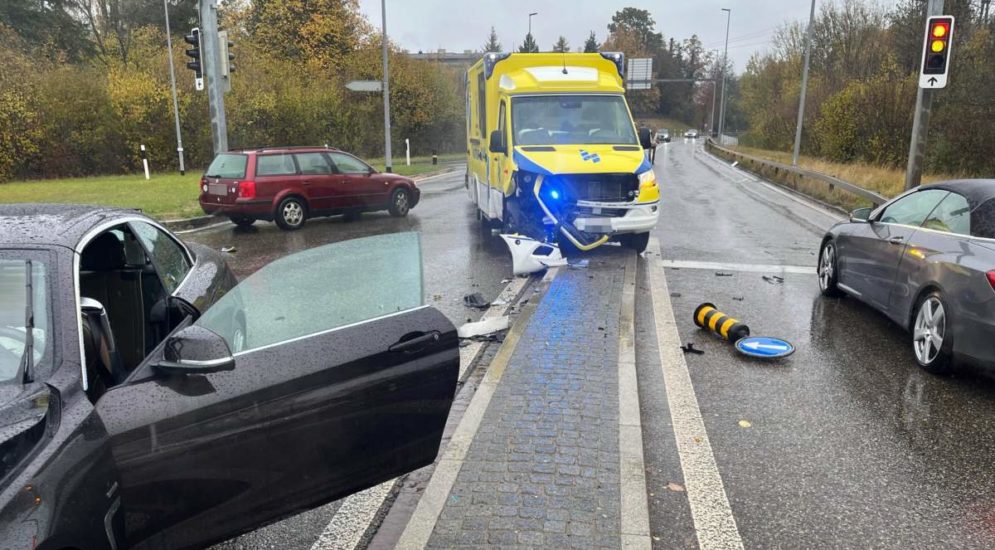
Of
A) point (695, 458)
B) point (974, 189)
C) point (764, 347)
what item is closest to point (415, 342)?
point (695, 458)

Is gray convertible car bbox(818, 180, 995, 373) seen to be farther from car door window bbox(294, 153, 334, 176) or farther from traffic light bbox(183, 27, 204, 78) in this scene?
traffic light bbox(183, 27, 204, 78)

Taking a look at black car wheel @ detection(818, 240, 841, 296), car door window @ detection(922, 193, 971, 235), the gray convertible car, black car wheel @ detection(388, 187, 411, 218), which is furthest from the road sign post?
black car wheel @ detection(388, 187, 411, 218)

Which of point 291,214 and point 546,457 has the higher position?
point 291,214

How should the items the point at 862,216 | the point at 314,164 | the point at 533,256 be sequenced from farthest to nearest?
1. the point at 314,164
2. the point at 533,256
3. the point at 862,216

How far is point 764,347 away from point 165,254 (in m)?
4.75

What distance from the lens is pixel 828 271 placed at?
7.80m

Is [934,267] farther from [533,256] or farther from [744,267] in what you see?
[533,256]

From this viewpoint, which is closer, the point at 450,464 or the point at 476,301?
the point at 450,464

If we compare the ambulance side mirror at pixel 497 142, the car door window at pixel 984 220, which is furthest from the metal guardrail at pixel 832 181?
the car door window at pixel 984 220

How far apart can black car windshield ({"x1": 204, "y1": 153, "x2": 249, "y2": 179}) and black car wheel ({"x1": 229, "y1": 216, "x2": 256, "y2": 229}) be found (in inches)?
32.6

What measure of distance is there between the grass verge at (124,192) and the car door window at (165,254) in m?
11.0

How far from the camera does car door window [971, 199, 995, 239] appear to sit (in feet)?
17.0

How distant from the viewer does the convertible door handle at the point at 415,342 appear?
2.86 metres

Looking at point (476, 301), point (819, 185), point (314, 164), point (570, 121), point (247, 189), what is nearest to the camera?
point (476, 301)
